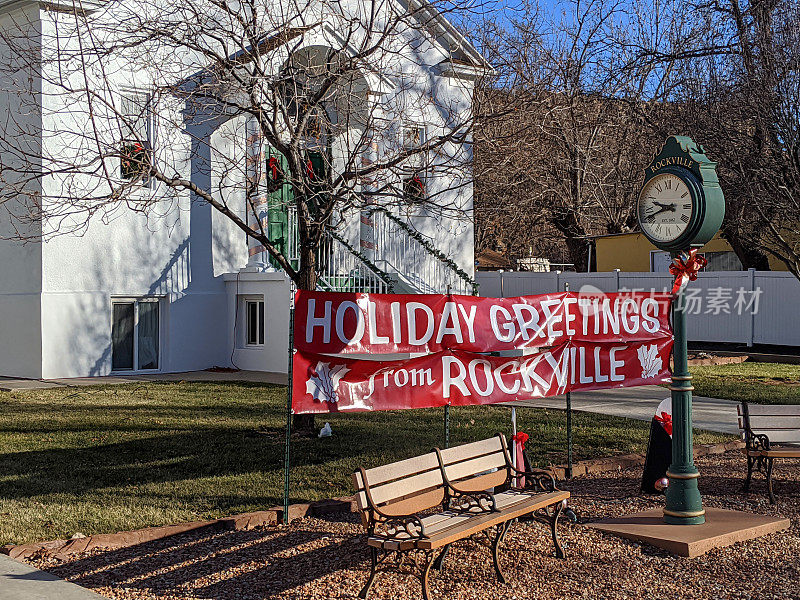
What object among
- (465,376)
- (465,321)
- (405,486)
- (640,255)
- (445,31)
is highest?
(445,31)

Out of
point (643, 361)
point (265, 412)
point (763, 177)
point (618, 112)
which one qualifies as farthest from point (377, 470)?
point (618, 112)

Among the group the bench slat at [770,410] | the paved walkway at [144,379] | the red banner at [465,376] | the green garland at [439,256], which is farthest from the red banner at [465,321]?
the green garland at [439,256]

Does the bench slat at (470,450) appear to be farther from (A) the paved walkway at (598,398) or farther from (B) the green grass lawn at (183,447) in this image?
(A) the paved walkway at (598,398)

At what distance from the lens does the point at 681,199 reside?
775 cm

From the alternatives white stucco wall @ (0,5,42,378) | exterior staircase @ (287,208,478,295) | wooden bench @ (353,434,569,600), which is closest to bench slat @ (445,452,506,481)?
wooden bench @ (353,434,569,600)

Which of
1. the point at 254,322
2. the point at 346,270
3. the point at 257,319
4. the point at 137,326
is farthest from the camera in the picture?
the point at 254,322

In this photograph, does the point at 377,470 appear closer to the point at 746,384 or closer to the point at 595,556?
the point at 595,556

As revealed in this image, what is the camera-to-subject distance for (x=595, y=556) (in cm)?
707

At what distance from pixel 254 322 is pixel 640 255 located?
19.3m

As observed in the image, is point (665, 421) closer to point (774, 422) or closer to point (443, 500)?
point (774, 422)

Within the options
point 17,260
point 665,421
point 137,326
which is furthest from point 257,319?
point 665,421

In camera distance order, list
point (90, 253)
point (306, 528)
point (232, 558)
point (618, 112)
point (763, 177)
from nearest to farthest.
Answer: point (232, 558), point (306, 528), point (763, 177), point (90, 253), point (618, 112)

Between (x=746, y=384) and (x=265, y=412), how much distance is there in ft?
31.6

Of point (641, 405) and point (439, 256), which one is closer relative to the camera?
point (641, 405)
